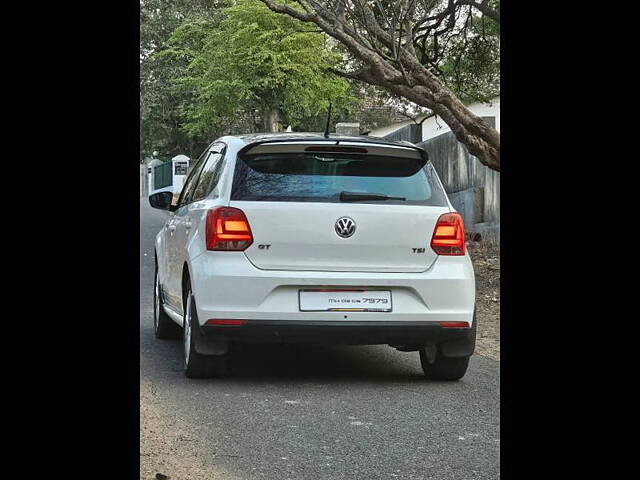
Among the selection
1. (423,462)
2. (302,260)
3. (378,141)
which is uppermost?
(378,141)

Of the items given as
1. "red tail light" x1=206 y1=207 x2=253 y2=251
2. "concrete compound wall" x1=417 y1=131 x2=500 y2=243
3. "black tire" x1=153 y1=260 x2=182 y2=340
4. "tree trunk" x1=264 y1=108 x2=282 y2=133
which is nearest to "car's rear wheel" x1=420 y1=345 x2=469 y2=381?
"red tail light" x1=206 y1=207 x2=253 y2=251

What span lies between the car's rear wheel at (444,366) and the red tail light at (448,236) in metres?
0.73

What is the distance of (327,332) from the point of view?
6.47 m

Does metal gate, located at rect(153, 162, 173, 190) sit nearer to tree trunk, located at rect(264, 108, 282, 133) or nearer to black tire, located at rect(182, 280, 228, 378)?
tree trunk, located at rect(264, 108, 282, 133)

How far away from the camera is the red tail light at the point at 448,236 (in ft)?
22.1

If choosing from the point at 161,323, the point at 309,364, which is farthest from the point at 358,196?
the point at 161,323

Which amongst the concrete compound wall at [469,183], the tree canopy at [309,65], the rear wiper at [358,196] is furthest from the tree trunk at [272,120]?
the rear wiper at [358,196]

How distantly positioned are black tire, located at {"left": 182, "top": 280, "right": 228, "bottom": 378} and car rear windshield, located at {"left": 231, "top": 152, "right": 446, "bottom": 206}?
809 millimetres

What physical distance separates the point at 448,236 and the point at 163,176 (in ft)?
65.0

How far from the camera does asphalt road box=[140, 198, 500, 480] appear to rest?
4.72 meters
